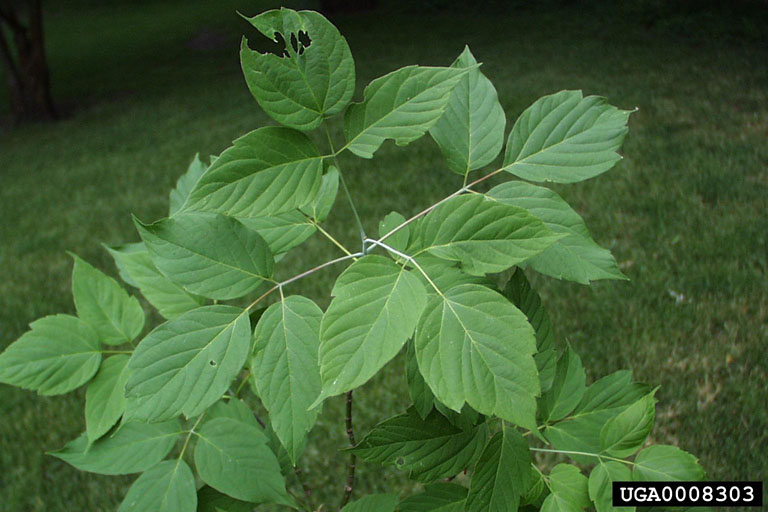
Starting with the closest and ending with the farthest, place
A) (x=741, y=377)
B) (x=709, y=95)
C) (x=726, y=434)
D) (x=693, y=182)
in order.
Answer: (x=726, y=434) → (x=741, y=377) → (x=693, y=182) → (x=709, y=95)

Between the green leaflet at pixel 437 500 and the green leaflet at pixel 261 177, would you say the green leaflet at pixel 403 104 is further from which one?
the green leaflet at pixel 437 500

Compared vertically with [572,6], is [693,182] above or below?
below

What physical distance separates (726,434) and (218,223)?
2.46 metres

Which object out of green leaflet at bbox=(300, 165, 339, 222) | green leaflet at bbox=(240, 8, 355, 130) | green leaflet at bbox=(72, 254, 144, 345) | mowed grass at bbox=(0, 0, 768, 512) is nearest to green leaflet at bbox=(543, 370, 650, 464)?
green leaflet at bbox=(300, 165, 339, 222)

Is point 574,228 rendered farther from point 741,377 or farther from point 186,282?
point 741,377

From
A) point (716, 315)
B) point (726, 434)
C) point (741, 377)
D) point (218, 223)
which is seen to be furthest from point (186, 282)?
point (716, 315)

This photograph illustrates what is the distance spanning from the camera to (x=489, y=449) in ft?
2.89

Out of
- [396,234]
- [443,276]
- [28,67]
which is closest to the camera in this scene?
[443,276]

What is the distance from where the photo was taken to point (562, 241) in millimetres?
899

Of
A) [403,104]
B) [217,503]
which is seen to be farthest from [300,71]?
[217,503]

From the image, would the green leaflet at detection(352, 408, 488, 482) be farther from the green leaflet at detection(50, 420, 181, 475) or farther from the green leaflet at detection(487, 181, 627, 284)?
the green leaflet at detection(50, 420, 181, 475)

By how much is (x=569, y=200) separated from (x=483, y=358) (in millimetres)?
3813

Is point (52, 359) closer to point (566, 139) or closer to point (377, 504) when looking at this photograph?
point (377, 504)

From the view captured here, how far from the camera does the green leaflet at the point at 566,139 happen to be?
898 millimetres
